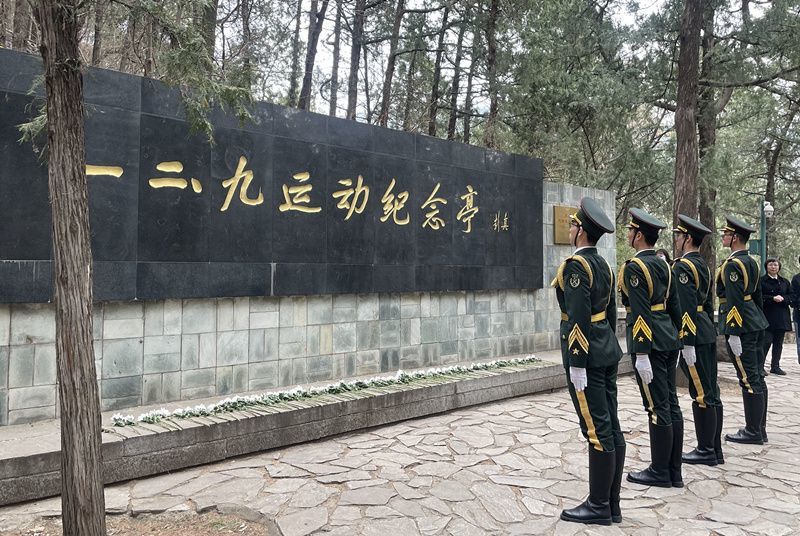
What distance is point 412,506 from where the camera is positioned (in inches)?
149

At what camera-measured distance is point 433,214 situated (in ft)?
25.3

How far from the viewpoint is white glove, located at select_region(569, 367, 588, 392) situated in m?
3.58

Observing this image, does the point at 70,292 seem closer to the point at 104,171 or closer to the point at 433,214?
the point at 104,171

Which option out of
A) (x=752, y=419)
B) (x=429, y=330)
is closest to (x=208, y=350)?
(x=429, y=330)

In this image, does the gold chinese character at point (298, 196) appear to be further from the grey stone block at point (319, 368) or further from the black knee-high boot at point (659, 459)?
the black knee-high boot at point (659, 459)

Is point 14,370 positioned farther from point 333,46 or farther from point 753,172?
point 753,172

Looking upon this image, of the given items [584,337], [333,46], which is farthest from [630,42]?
[584,337]

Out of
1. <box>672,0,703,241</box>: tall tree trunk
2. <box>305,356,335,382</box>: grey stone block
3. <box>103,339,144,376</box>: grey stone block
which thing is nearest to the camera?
<box>103,339,144,376</box>: grey stone block

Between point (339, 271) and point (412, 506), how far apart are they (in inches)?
132

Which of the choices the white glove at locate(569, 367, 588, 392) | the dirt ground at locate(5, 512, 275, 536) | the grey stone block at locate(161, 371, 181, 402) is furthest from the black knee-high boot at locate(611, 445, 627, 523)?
the grey stone block at locate(161, 371, 181, 402)

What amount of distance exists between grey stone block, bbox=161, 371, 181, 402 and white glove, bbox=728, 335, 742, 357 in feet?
16.3

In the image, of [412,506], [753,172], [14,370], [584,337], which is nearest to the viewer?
[584,337]

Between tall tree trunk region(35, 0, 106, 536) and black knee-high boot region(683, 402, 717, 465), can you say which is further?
black knee-high boot region(683, 402, 717, 465)

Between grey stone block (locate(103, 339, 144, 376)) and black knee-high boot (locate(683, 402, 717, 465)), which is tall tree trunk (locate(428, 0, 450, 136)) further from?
black knee-high boot (locate(683, 402, 717, 465))
